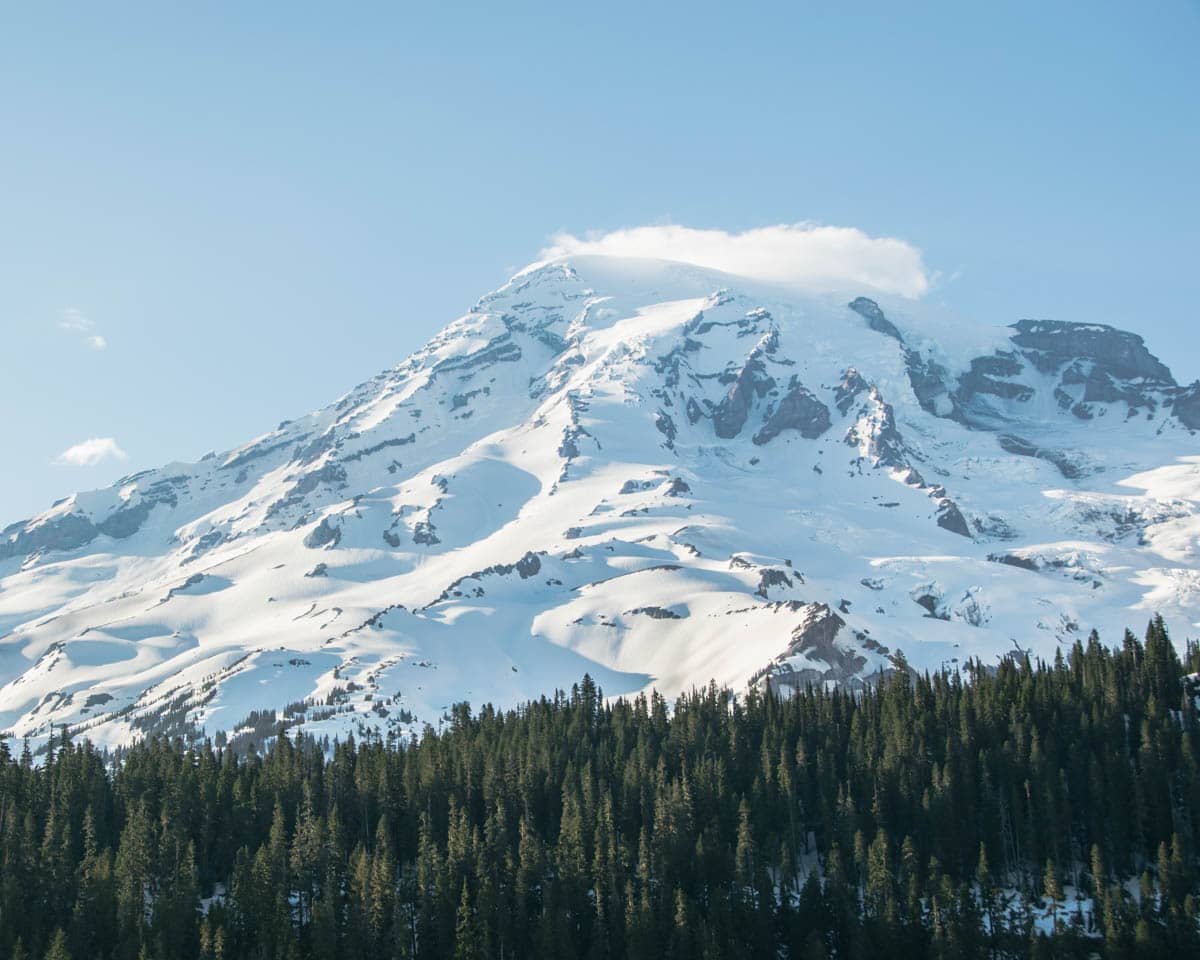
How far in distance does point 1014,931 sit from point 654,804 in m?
45.4

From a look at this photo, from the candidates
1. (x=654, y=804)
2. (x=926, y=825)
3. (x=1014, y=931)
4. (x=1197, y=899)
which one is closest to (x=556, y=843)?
(x=654, y=804)

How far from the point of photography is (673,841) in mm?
153500

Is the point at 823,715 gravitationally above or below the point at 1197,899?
above

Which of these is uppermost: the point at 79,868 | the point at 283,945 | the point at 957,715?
the point at 957,715

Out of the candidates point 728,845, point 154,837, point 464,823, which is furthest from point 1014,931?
point 154,837

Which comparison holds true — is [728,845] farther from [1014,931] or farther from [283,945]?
[283,945]

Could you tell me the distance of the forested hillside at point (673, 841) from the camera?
138 m

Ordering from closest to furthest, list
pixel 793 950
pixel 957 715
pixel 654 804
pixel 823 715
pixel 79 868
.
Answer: pixel 793 950 → pixel 79 868 → pixel 654 804 → pixel 957 715 → pixel 823 715

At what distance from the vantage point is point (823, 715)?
653 feet

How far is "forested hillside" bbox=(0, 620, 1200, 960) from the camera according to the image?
5428 inches

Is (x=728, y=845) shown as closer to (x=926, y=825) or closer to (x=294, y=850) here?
(x=926, y=825)

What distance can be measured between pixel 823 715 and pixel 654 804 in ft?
143

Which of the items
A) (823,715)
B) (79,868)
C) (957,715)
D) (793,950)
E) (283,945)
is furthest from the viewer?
(823,715)

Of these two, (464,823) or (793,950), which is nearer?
(793,950)
